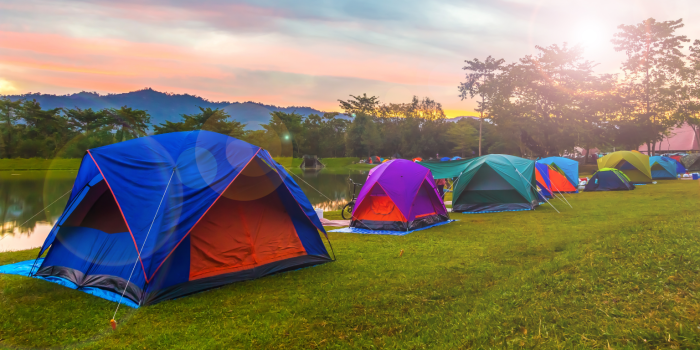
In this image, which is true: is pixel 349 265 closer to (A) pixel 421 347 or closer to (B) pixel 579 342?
(A) pixel 421 347

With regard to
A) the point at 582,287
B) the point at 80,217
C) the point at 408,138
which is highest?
the point at 408,138

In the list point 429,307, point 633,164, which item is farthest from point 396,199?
point 633,164

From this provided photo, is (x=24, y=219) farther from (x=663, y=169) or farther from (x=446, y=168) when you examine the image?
(x=663, y=169)

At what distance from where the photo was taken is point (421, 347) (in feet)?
13.0

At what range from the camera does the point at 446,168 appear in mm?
15609

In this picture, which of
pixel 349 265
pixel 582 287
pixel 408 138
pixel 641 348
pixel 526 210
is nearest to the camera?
pixel 641 348

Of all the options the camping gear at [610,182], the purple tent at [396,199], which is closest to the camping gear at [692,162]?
the camping gear at [610,182]

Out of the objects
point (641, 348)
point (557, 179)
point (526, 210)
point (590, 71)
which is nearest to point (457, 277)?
point (641, 348)

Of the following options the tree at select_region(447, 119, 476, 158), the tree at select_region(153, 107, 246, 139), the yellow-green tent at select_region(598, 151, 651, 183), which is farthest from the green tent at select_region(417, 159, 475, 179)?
the tree at select_region(153, 107, 246, 139)

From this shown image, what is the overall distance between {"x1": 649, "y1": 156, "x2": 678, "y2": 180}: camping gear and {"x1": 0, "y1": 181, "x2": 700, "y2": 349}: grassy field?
2607cm

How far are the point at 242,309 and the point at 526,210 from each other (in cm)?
1260

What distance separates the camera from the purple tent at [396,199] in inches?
441

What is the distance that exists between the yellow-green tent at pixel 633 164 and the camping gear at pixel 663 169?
338 centimetres

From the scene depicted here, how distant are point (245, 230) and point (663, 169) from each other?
32.6 metres
